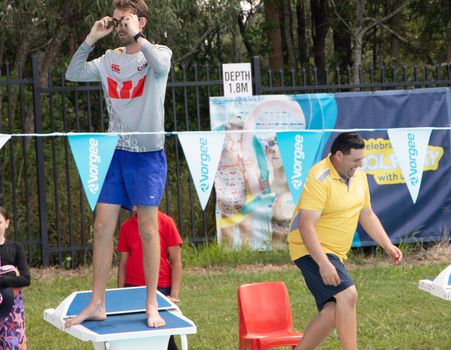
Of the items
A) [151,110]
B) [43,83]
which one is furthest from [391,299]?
[43,83]

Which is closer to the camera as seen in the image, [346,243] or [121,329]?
[121,329]

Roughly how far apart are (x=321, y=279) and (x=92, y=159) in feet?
7.34

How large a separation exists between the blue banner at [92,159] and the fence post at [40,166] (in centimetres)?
346

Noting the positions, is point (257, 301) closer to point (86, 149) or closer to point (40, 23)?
point (86, 149)

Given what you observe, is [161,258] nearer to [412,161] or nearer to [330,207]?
[330,207]

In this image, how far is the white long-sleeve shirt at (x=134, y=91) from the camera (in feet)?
20.3

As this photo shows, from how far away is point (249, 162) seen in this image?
39.3 feet

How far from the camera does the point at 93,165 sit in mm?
7984

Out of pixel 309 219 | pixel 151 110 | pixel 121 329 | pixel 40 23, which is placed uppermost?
pixel 40 23

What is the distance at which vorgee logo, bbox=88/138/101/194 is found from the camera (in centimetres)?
790

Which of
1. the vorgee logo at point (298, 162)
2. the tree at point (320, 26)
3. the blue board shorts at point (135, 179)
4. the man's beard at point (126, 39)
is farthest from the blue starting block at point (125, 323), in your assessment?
the tree at point (320, 26)

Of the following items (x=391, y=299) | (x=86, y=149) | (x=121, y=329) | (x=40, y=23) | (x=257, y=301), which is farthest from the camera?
(x=40, y=23)

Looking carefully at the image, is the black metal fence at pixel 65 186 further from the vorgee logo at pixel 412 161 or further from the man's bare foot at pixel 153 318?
the man's bare foot at pixel 153 318

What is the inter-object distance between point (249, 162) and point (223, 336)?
3845 mm
